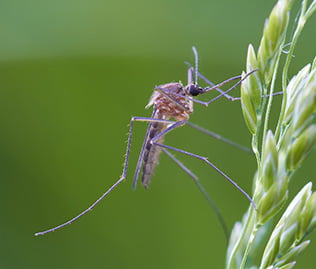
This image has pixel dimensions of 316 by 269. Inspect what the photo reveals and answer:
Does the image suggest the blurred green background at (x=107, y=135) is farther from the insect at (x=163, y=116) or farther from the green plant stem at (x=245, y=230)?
the green plant stem at (x=245, y=230)

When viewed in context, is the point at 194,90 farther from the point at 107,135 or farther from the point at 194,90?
the point at 107,135

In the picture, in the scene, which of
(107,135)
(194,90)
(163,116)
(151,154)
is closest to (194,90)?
(194,90)

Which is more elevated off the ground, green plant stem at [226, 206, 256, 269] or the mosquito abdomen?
green plant stem at [226, 206, 256, 269]

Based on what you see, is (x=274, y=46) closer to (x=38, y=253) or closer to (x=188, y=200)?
(x=188, y=200)

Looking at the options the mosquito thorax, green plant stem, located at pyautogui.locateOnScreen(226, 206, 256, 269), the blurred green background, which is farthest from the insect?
green plant stem, located at pyautogui.locateOnScreen(226, 206, 256, 269)

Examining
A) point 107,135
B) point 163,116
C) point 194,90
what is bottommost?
point 107,135

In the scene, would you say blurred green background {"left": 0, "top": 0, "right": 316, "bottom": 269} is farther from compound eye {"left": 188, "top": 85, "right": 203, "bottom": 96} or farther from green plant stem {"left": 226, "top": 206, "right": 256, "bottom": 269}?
green plant stem {"left": 226, "top": 206, "right": 256, "bottom": 269}

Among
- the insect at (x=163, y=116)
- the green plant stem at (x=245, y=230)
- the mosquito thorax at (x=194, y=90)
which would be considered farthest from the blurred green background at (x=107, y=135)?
the green plant stem at (x=245, y=230)
